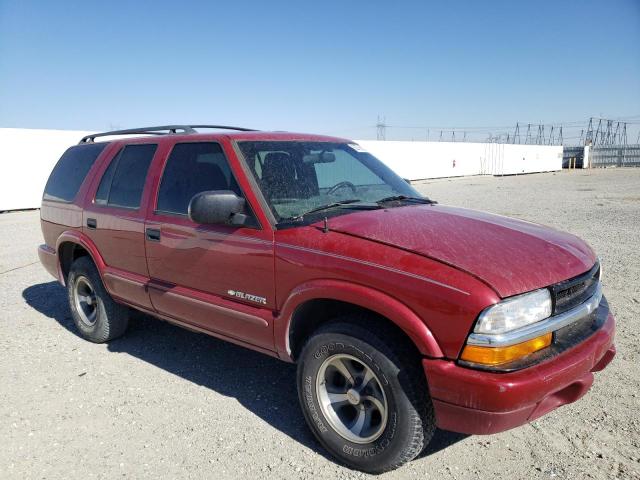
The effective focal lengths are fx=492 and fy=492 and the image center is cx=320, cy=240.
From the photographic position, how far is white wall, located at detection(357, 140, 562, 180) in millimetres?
31562

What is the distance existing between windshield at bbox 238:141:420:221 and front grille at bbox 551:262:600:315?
133cm

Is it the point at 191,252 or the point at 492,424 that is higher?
the point at 191,252

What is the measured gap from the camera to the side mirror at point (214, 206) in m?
2.94

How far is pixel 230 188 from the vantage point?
333cm

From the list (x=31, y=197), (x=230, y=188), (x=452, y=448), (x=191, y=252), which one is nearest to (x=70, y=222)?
(x=191, y=252)

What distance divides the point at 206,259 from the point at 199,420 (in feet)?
3.56

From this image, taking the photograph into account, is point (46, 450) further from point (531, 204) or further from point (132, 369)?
point (531, 204)

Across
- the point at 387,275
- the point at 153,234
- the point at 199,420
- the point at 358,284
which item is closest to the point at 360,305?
the point at 358,284

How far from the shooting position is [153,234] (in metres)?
3.75

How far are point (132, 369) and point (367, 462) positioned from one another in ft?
7.81

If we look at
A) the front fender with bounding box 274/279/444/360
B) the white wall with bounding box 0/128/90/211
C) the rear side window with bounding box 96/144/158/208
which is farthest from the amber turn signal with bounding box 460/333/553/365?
the white wall with bounding box 0/128/90/211

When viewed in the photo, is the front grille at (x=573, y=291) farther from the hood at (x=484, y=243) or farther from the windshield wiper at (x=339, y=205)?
the windshield wiper at (x=339, y=205)

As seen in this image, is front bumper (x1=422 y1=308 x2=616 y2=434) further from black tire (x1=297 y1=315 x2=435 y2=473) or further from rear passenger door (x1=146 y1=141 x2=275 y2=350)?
→ rear passenger door (x1=146 y1=141 x2=275 y2=350)

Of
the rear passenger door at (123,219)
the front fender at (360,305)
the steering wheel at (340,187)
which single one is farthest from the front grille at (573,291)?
the rear passenger door at (123,219)
